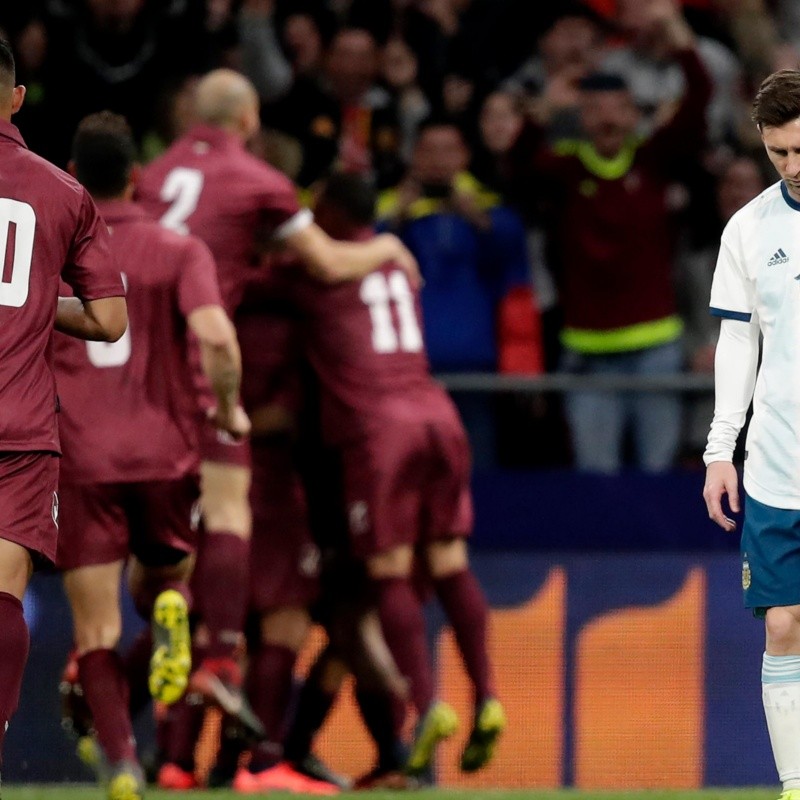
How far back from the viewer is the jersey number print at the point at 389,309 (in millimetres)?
8766

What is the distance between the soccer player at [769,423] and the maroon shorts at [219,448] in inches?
116

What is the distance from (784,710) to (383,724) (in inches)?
137

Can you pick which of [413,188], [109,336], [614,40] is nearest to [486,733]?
[413,188]

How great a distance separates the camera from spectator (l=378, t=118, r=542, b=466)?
10.0m

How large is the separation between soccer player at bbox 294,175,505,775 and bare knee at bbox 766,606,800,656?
2.89 meters

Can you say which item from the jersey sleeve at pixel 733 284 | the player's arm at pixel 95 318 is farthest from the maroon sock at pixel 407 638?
the player's arm at pixel 95 318

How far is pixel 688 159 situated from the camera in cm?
1030

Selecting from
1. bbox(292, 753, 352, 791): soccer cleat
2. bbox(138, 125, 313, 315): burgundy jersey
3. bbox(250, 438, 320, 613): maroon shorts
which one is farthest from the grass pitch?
bbox(138, 125, 313, 315): burgundy jersey

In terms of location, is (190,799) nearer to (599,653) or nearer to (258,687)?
(258,687)

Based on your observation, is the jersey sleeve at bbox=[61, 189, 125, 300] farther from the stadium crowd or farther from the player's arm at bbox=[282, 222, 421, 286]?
the player's arm at bbox=[282, 222, 421, 286]

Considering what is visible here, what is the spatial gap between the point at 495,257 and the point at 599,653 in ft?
6.57

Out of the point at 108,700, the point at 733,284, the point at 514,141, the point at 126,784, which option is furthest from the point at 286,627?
the point at 733,284

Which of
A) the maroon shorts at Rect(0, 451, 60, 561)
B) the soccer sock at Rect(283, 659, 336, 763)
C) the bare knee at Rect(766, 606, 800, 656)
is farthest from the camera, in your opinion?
the soccer sock at Rect(283, 659, 336, 763)

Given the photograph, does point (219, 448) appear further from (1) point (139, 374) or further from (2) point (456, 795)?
(2) point (456, 795)
